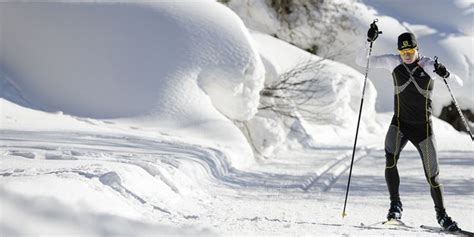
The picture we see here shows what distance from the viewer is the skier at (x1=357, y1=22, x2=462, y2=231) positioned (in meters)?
6.82

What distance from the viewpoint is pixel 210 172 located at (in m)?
10.2

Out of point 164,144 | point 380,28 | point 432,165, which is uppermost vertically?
point 380,28

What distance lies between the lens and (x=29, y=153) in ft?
27.1

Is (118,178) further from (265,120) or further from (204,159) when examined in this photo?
(265,120)

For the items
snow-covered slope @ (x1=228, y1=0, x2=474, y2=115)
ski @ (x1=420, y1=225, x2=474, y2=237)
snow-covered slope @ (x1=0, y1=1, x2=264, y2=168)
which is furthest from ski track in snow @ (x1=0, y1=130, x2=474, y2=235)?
snow-covered slope @ (x1=228, y1=0, x2=474, y2=115)

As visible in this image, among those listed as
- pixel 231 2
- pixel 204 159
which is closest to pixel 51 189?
→ pixel 204 159

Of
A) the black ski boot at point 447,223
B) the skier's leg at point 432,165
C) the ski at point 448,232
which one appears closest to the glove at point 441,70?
the skier's leg at point 432,165

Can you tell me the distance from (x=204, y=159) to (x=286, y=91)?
806 cm

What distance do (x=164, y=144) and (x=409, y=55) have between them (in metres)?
5.21

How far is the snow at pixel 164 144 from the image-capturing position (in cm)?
589

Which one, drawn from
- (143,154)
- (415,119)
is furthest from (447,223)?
(143,154)

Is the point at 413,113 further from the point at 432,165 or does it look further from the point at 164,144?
the point at 164,144

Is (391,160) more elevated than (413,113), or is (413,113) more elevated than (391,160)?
(413,113)

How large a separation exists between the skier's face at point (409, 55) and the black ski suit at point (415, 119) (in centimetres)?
4
